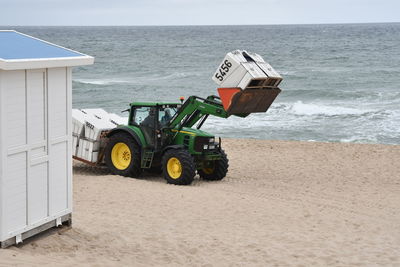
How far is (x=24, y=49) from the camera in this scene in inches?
370

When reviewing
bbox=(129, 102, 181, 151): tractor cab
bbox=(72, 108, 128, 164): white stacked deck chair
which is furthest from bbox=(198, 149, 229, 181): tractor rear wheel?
bbox=(72, 108, 128, 164): white stacked deck chair

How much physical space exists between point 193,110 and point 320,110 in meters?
19.3

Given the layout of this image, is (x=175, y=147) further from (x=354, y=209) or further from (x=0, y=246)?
(x=0, y=246)

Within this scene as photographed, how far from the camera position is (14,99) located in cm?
869

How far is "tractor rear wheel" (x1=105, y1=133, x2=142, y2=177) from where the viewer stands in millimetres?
15758

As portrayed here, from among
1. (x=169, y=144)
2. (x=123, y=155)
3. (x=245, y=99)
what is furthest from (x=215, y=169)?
(x=245, y=99)

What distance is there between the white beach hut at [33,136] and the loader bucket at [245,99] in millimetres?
4590

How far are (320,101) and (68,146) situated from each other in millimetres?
29377

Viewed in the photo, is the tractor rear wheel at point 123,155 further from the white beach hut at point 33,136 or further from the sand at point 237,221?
the white beach hut at point 33,136

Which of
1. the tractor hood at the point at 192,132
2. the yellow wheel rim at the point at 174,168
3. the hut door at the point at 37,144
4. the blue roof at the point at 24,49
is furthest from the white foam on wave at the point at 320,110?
the hut door at the point at 37,144

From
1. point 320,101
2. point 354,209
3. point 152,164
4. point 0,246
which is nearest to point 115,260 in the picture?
point 0,246

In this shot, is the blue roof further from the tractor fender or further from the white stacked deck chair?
the white stacked deck chair

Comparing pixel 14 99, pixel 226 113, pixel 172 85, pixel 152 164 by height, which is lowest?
pixel 172 85

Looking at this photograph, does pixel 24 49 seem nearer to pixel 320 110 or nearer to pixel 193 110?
pixel 193 110
